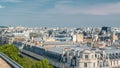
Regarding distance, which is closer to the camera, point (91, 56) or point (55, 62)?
point (91, 56)

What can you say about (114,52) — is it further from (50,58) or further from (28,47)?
(28,47)

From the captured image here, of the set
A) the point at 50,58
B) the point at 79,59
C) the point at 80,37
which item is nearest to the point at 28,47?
the point at 50,58

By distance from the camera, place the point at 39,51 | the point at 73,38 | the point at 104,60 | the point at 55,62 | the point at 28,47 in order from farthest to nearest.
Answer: the point at 73,38 → the point at 28,47 → the point at 39,51 → the point at 55,62 → the point at 104,60

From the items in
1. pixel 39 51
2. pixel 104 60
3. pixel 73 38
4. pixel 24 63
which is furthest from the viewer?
pixel 73 38

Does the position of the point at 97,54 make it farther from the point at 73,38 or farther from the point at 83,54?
the point at 73,38

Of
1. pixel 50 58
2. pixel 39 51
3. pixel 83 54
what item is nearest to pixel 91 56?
pixel 83 54

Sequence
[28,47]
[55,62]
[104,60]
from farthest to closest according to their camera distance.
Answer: [28,47] → [55,62] → [104,60]

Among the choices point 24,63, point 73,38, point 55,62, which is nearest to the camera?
point 24,63

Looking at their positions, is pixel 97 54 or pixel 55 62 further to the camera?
pixel 55 62

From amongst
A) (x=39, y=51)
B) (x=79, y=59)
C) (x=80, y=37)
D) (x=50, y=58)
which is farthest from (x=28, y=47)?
(x=79, y=59)
